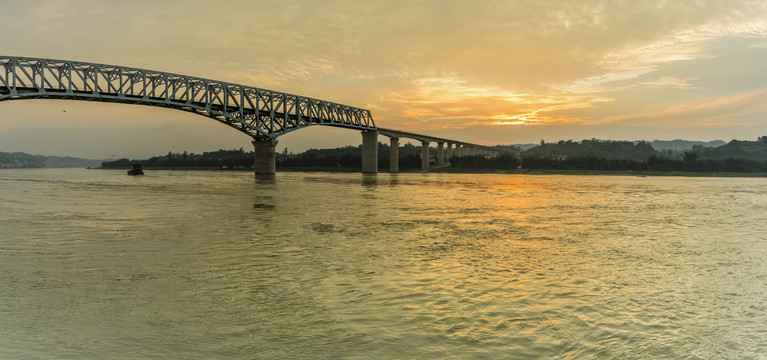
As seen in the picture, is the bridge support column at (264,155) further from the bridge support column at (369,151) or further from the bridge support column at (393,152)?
the bridge support column at (393,152)

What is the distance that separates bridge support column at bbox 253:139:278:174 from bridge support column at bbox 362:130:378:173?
35.4 metres

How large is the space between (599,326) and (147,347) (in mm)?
6953

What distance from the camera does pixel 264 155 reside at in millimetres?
113438

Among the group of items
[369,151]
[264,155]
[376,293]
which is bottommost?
[376,293]

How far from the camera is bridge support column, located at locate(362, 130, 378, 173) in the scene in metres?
142

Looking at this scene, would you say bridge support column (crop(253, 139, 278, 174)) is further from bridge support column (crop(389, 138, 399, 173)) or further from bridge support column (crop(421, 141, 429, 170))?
bridge support column (crop(421, 141, 429, 170))

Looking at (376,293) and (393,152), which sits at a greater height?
(393,152)

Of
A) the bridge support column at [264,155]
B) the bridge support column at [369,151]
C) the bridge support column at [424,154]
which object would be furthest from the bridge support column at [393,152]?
the bridge support column at [264,155]

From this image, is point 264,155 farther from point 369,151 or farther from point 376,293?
point 376,293

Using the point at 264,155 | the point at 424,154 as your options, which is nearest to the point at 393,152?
the point at 424,154

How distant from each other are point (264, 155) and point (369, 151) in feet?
129

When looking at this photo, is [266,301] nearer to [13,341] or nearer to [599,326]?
[13,341]

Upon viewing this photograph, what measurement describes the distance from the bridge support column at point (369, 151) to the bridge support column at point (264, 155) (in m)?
35.4

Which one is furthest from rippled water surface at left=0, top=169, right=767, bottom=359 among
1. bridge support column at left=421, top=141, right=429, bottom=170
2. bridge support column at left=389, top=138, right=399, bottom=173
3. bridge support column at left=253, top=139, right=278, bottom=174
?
bridge support column at left=421, top=141, right=429, bottom=170
